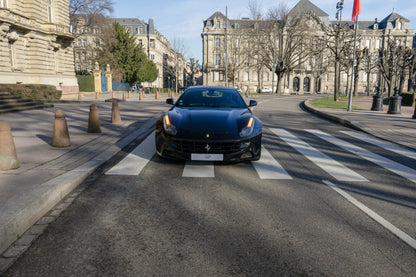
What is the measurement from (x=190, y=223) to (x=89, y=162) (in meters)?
2.92

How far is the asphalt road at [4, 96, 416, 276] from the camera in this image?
8.06ft

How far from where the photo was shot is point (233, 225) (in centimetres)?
318

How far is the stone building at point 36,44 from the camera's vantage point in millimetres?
24922

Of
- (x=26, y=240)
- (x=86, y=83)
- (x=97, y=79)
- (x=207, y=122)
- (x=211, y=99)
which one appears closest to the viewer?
(x=26, y=240)

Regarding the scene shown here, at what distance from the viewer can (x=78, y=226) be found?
3121 millimetres

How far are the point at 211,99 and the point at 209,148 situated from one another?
1924mm

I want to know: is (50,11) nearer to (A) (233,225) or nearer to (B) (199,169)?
(B) (199,169)

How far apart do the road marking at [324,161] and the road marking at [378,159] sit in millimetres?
802

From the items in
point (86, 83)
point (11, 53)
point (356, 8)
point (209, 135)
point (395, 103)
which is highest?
point (356, 8)

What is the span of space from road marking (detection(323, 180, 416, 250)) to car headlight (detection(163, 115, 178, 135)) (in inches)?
102

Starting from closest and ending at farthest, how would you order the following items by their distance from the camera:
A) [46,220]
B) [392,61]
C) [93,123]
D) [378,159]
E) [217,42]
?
1. [46,220]
2. [378,159]
3. [93,123]
4. [392,61]
5. [217,42]

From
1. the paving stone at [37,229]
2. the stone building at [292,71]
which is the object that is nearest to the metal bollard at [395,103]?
the paving stone at [37,229]

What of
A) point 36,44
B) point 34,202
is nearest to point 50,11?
point 36,44

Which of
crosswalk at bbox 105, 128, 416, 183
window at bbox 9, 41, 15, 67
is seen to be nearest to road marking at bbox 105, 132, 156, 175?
crosswalk at bbox 105, 128, 416, 183
